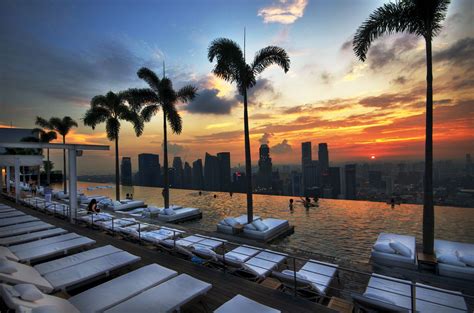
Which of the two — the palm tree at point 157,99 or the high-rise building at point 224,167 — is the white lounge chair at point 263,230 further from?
the high-rise building at point 224,167

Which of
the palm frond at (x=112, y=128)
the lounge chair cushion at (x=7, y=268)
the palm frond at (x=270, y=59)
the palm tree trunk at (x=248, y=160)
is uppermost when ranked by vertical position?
the palm frond at (x=270, y=59)

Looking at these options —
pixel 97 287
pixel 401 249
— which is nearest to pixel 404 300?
pixel 401 249

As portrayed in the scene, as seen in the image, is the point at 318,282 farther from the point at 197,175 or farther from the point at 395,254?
the point at 197,175

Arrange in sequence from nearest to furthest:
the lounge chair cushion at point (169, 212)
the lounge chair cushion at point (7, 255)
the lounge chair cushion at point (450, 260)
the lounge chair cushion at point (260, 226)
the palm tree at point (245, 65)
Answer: the lounge chair cushion at point (7, 255) < the lounge chair cushion at point (450, 260) < the lounge chair cushion at point (260, 226) < the palm tree at point (245, 65) < the lounge chair cushion at point (169, 212)

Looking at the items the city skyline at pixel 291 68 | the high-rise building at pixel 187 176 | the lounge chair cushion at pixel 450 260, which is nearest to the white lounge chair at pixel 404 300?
the lounge chair cushion at pixel 450 260

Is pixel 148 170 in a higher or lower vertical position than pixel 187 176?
higher

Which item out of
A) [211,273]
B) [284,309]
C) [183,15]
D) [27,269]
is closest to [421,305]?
[284,309]

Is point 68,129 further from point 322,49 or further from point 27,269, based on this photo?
point 322,49
